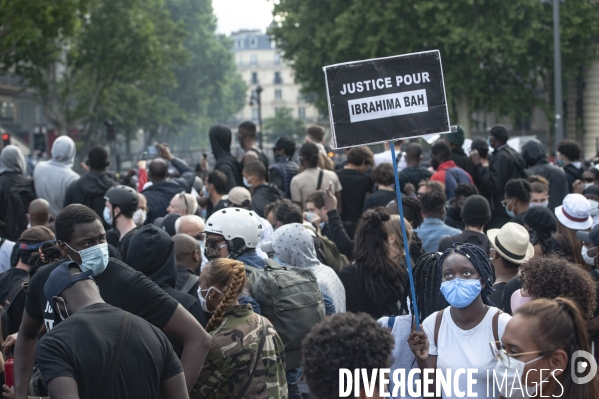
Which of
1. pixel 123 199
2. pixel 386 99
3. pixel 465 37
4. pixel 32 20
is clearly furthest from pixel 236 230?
pixel 465 37

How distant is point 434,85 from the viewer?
545 centimetres

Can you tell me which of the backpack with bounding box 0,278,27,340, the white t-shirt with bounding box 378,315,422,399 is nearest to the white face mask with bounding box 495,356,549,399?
the white t-shirt with bounding box 378,315,422,399

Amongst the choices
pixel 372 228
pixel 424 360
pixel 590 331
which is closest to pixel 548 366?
pixel 424 360

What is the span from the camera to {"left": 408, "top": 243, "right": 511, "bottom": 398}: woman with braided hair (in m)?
4.30

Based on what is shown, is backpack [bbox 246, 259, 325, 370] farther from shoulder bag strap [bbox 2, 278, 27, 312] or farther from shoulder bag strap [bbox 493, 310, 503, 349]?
shoulder bag strap [bbox 2, 278, 27, 312]

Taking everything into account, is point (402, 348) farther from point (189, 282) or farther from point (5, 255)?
point (5, 255)

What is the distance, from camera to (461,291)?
14.4 ft

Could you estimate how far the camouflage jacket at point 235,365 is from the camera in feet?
14.3

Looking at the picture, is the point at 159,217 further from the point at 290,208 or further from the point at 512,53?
the point at 512,53

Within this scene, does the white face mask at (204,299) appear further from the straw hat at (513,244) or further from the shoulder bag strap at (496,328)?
the straw hat at (513,244)

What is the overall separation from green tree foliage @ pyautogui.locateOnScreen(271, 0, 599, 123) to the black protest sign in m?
28.7

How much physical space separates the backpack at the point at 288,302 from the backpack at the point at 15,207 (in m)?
5.04

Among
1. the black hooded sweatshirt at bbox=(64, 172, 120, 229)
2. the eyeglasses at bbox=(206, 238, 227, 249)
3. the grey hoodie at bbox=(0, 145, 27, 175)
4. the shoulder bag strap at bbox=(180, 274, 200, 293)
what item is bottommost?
the shoulder bag strap at bbox=(180, 274, 200, 293)

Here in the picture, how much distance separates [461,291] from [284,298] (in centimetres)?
121
